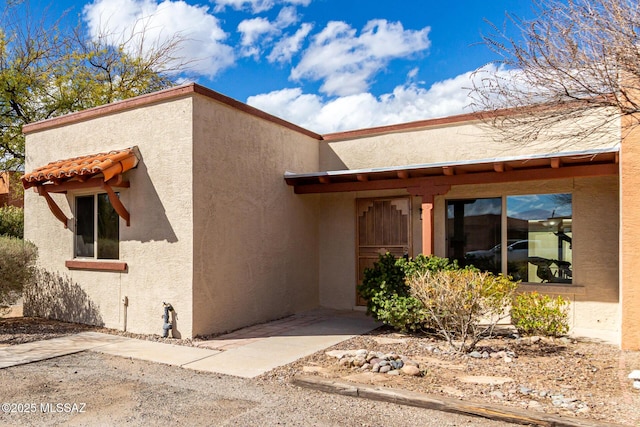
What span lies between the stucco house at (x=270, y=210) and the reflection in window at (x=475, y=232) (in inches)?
1.0

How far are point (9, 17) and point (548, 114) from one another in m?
17.0

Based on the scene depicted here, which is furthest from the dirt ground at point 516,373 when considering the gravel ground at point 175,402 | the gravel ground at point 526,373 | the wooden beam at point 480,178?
the wooden beam at point 480,178

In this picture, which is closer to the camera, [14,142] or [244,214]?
[244,214]

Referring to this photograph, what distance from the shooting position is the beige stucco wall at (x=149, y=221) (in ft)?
24.3

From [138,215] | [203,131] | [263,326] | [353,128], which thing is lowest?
[263,326]

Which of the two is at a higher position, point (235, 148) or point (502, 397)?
point (235, 148)

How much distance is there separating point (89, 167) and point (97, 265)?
1.96 meters

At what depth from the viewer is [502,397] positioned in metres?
4.63

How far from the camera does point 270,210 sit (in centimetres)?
915

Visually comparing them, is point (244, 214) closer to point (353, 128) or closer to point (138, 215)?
point (138, 215)

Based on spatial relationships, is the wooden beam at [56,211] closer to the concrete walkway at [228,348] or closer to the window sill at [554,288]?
the concrete walkway at [228,348]

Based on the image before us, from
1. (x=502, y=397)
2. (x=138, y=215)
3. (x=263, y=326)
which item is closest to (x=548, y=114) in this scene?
(x=502, y=397)

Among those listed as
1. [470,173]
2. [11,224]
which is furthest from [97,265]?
[11,224]

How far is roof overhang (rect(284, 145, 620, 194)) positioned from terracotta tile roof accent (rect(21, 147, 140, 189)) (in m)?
3.10
